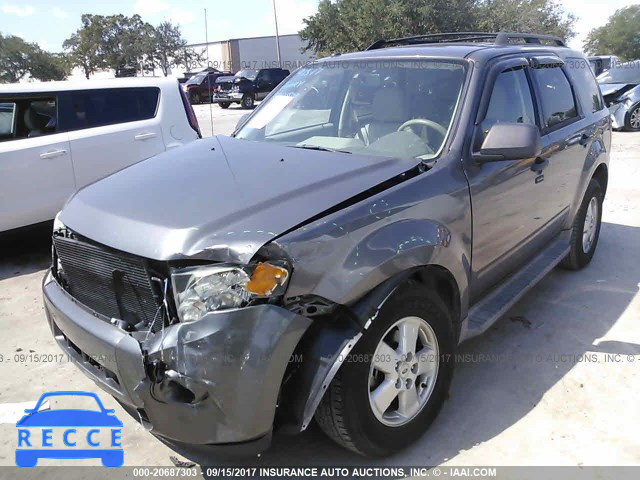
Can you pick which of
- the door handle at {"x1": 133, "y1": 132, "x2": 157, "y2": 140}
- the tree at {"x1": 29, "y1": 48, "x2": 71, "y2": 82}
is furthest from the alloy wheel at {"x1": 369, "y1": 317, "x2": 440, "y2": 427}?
the tree at {"x1": 29, "y1": 48, "x2": 71, "y2": 82}

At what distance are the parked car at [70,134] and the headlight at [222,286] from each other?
3.45m

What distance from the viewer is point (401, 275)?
244 cm

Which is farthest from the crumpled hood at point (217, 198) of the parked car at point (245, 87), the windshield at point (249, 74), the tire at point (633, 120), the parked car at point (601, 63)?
the windshield at point (249, 74)

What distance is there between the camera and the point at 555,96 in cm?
413

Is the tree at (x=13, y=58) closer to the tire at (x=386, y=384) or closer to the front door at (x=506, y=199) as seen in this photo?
the front door at (x=506, y=199)

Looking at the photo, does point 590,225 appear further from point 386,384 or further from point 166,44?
point 166,44

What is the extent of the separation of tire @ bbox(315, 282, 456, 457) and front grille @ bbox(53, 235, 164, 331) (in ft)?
2.64

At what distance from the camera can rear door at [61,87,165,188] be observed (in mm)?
5758

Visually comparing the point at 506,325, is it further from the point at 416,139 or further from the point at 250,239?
the point at 250,239

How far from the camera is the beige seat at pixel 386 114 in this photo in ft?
10.5

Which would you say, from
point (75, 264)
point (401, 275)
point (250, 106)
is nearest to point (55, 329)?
Result: point (75, 264)

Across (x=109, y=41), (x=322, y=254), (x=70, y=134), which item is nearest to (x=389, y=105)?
(x=322, y=254)

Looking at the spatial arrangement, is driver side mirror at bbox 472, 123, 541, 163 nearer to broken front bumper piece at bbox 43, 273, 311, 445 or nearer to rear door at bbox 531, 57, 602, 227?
rear door at bbox 531, 57, 602, 227

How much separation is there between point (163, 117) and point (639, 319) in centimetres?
516
